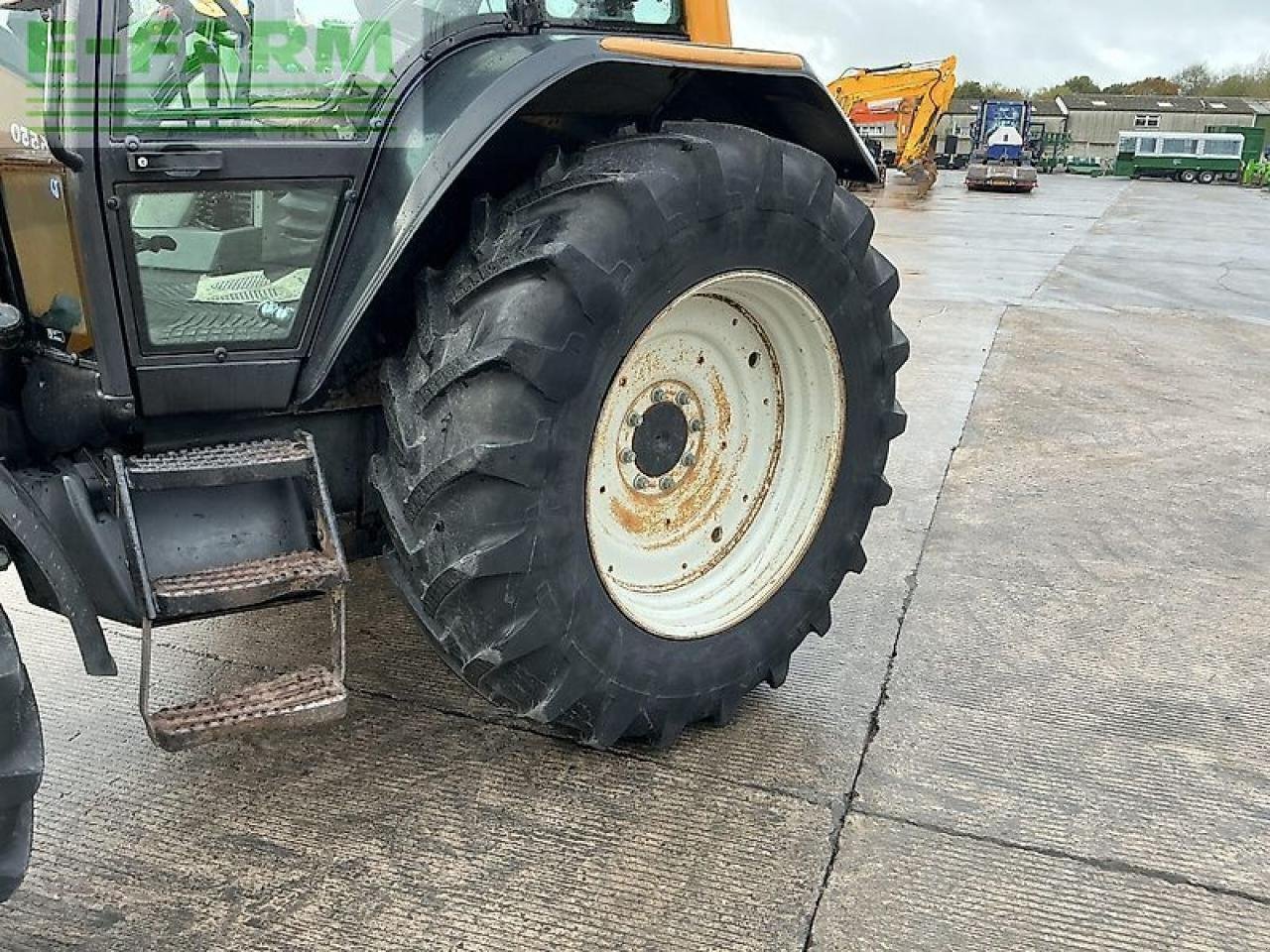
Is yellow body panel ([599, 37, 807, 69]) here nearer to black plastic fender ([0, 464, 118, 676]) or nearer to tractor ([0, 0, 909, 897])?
tractor ([0, 0, 909, 897])

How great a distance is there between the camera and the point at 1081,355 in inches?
293

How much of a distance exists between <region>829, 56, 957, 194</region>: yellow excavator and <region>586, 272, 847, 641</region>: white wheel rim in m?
18.4

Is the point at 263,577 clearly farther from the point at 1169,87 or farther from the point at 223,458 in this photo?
the point at 1169,87

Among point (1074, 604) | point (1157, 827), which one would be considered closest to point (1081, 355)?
point (1074, 604)

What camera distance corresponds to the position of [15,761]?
5.46ft

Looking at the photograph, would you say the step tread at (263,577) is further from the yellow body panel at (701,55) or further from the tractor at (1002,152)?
the tractor at (1002,152)

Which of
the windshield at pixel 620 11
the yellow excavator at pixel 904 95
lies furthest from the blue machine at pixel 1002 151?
the windshield at pixel 620 11

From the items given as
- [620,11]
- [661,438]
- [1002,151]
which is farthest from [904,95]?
[661,438]

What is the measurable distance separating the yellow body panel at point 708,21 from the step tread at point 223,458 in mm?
1504

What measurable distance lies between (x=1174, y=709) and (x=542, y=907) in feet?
6.11

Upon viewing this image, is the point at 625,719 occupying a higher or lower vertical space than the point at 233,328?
lower

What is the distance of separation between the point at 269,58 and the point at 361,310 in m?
0.53

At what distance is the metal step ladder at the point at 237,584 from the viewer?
78.6 inches

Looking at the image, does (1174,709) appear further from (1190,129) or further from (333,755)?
(1190,129)
